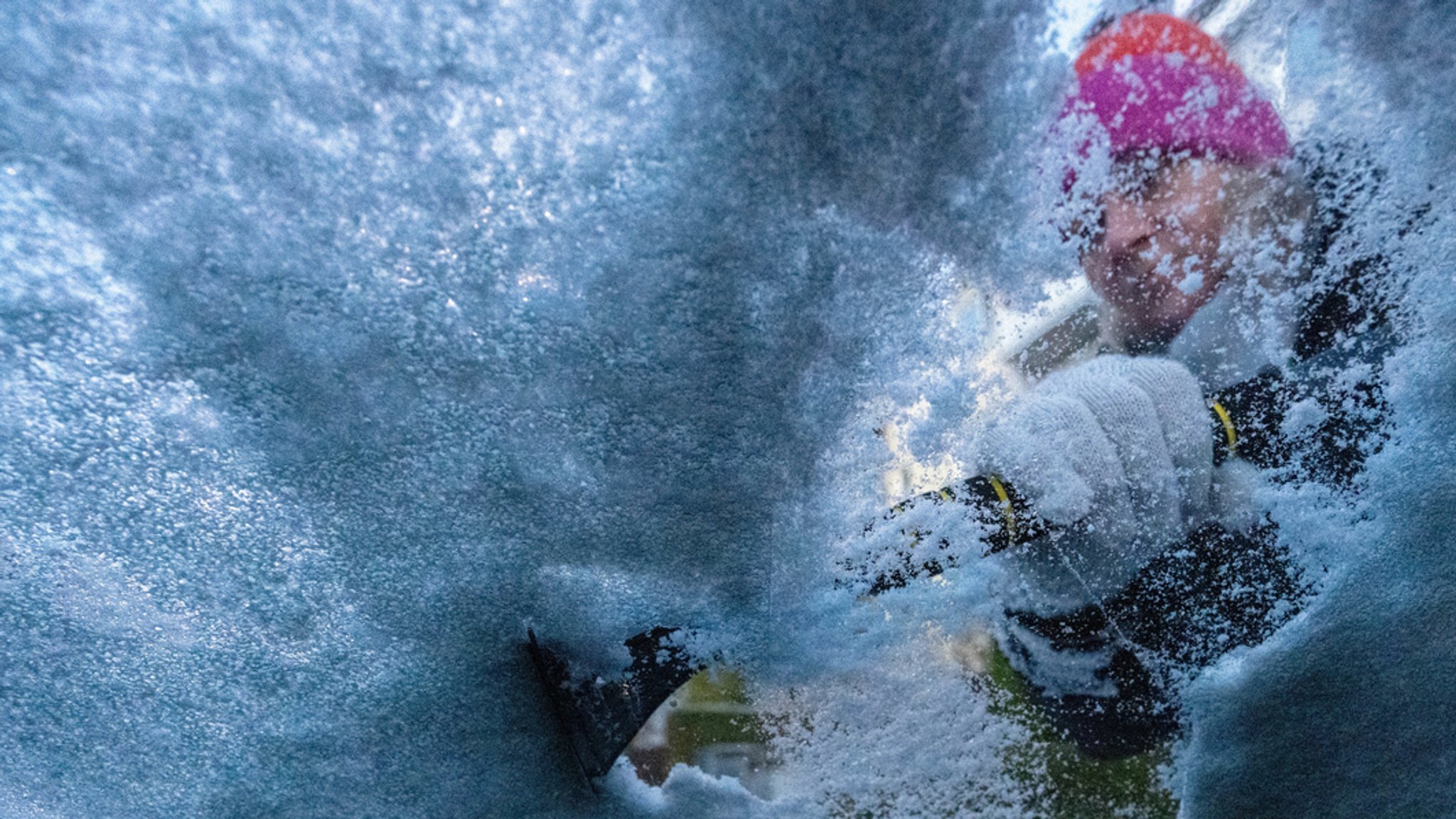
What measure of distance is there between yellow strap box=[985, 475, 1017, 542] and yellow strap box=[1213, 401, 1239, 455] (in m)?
0.26

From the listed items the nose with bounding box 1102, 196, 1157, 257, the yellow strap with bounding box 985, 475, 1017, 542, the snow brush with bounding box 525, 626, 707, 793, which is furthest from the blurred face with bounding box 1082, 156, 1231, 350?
the snow brush with bounding box 525, 626, 707, 793

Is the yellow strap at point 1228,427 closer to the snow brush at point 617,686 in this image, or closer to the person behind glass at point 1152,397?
the person behind glass at point 1152,397

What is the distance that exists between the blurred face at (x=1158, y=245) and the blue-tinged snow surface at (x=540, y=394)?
0.08 metres

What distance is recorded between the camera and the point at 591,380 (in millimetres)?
780

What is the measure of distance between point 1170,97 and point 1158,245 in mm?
151

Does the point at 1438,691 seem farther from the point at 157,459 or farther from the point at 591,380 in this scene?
the point at 157,459

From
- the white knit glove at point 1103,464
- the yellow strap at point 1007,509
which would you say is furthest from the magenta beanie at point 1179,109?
the yellow strap at point 1007,509

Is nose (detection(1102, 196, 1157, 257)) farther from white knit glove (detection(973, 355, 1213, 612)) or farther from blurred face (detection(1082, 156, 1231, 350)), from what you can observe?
white knit glove (detection(973, 355, 1213, 612))

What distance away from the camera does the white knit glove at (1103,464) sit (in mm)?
826

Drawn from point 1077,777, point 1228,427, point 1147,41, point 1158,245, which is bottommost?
point 1077,777

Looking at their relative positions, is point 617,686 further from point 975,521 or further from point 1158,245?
point 1158,245

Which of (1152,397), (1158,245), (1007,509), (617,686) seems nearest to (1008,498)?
(1007,509)

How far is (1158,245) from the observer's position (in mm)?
784

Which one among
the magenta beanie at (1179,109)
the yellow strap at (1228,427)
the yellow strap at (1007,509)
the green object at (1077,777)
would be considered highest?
the magenta beanie at (1179,109)
